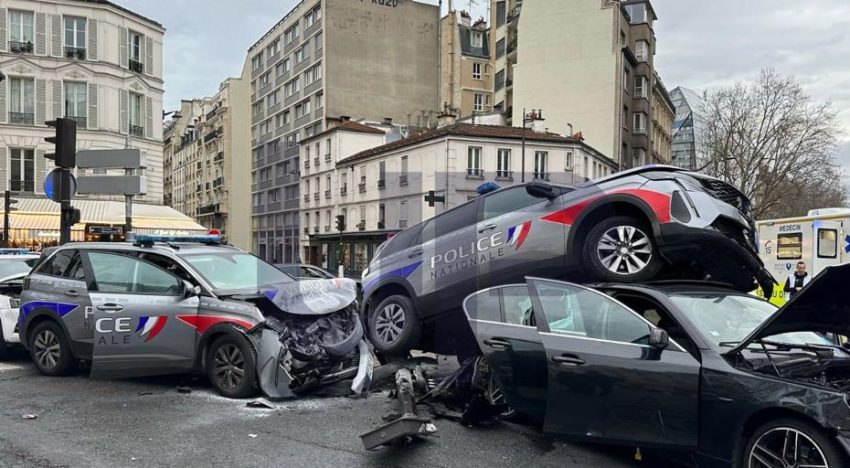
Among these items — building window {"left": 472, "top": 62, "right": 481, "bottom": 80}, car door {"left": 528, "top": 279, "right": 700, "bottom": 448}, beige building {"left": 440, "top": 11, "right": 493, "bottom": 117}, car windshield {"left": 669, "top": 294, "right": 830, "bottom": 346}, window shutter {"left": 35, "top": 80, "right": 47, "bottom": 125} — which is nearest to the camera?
car door {"left": 528, "top": 279, "right": 700, "bottom": 448}

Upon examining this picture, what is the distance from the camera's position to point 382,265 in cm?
809

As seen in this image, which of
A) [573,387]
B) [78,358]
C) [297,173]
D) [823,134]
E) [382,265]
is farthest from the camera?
[297,173]

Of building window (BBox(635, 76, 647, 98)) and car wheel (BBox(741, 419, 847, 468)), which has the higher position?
building window (BBox(635, 76, 647, 98))

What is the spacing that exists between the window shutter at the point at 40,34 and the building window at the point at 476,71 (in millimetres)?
36635

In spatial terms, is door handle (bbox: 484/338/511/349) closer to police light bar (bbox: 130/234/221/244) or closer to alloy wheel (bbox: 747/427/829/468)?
alloy wheel (bbox: 747/427/829/468)

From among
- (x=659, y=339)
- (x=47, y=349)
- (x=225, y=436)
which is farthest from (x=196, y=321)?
(x=659, y=339)

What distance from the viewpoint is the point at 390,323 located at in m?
7.60

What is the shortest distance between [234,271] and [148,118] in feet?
101

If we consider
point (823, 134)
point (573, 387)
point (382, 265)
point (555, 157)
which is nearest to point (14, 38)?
point (555, 157)

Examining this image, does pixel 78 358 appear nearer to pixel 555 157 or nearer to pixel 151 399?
pixel 151 399

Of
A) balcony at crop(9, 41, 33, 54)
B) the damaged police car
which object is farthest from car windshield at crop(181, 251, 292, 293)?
balcony at crop(9, 41, 33, 54)

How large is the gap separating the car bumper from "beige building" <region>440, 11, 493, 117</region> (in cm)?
5229

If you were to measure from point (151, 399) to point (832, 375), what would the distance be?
612 cm

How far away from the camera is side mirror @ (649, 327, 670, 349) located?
4.14m
